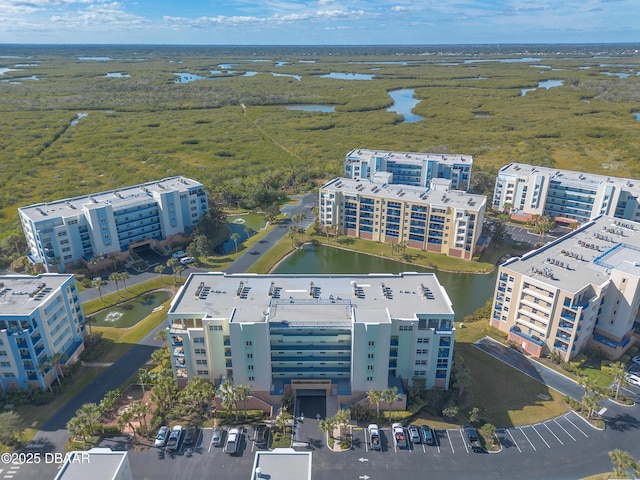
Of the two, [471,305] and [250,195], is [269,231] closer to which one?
[250,195]

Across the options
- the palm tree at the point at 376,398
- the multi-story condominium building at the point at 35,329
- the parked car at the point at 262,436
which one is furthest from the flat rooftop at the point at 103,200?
the palm tree at the point at 376,398

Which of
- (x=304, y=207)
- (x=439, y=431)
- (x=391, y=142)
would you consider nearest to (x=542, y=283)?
(x=439, y=431)

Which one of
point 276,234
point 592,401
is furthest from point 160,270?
point 592,401

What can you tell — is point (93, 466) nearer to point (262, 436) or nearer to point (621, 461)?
point (262, 436)

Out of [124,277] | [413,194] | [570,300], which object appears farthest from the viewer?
[413,194]

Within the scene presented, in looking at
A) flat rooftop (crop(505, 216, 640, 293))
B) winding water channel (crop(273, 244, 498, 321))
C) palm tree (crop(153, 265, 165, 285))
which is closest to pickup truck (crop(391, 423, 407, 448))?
flat rooftop (crop(505, 216, 640, 293))

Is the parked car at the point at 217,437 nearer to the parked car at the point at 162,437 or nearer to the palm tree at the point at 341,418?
the parked car at the point at 162,437
